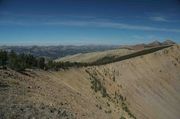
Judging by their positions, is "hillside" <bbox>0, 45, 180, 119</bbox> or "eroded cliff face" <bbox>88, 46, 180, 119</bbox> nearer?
"hillside" <bbox>0, 45, 180, 119</bbox>

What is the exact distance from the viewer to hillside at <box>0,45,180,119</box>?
16047 millimetres

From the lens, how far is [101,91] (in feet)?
99.6

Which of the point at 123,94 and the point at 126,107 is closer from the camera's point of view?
the point at 126,107

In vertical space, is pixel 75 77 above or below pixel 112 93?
above

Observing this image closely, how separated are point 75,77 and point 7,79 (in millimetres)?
11394

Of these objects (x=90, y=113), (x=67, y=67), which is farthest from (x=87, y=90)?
(x=90, y=113)

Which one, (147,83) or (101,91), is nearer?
(101,91)

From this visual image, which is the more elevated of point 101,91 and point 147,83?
point 101,91

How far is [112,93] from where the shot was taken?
33.2 meters

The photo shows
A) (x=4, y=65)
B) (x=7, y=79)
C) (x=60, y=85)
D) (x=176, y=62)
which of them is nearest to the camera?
(x=7, y=79)

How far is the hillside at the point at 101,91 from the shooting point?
52.6ft

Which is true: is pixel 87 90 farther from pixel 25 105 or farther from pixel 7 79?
pixel 25 105

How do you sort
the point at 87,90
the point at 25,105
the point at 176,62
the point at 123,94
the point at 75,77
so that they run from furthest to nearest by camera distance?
the point at 176,62, the point at 123,94, the point at 75,77, the point at 87,90, the point at 25,105

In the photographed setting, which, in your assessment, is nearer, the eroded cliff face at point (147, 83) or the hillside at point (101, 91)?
the hillside at point (101, 91)
